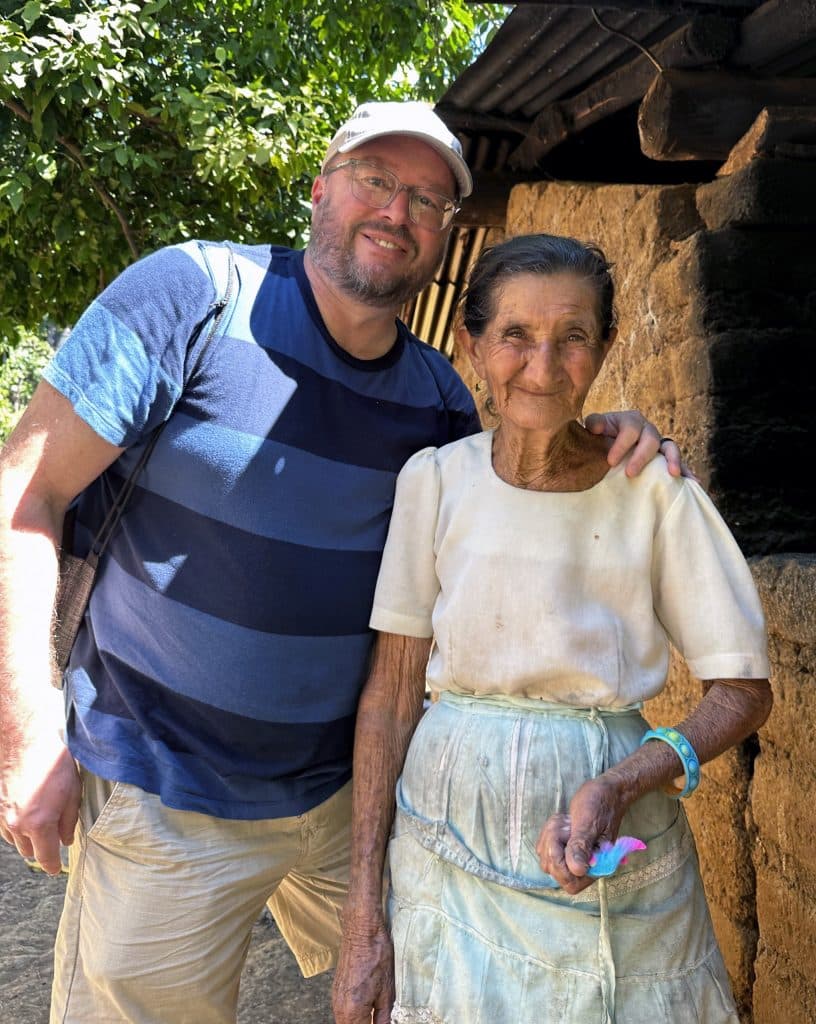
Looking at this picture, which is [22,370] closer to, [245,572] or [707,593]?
[245,572]

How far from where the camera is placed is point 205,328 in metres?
1.90

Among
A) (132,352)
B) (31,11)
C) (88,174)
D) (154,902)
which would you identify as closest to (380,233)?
(132,352)

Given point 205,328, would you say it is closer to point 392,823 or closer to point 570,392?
point 570,392

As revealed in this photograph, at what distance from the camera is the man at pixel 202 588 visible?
1.82 m

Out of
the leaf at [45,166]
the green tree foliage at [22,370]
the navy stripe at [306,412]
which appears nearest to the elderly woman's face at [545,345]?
the navy stripe at [306,412]

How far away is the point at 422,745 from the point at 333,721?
288 mm

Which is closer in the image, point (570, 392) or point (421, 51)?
point (570, 392)

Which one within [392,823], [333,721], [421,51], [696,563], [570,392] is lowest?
[392,823]

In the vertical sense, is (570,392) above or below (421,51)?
below

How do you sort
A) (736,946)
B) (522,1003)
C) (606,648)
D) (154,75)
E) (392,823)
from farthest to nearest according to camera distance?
1. (154,75)
2. (736,946)
3. (392,823)
4. (606,648)
5. (522,1003)

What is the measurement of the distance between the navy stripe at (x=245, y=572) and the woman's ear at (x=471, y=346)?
371 millimetres

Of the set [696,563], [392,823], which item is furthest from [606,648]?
[392,823]

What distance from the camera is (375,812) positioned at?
179 centimetres

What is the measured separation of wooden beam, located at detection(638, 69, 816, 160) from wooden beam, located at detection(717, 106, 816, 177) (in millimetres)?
83
